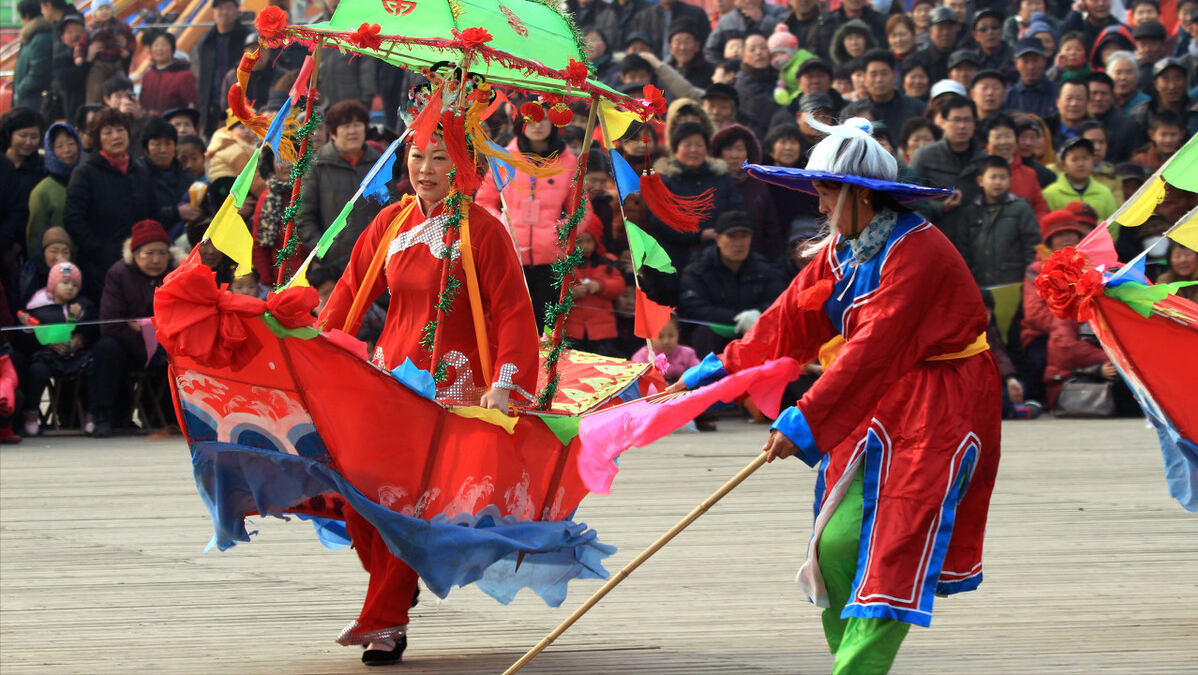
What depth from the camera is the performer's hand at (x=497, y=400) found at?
4043mm

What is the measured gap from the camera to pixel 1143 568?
203 inches

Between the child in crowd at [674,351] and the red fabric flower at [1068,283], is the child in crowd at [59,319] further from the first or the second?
the red fabric flower at [1068,283]

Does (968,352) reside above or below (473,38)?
below

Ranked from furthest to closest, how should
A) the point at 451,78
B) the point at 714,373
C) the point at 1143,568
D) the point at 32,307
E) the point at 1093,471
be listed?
the point at 32,307
the point at 1093,471
the point at 1143,568
the point at 451,78
the point at 714,373

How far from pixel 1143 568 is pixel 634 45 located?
21.3 feet

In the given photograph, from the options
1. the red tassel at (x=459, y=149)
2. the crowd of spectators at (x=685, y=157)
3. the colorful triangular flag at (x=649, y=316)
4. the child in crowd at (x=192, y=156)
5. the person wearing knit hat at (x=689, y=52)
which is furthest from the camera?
the person wearing knit hat at (x=689, y=52)

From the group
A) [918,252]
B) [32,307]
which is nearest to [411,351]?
[918,252]

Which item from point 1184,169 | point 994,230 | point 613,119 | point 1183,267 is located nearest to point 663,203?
point 613,119

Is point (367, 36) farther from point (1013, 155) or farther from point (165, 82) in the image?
point (165, 82)

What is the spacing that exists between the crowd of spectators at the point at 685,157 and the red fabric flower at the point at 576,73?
3.04 m

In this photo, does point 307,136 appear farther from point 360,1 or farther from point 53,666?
point 53,666

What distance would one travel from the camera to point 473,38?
3.89m

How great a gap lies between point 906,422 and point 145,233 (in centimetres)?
585

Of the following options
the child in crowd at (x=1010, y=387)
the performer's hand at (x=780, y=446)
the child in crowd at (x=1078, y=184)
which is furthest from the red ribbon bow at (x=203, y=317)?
the child in crowd at (x=1078, y=184)
